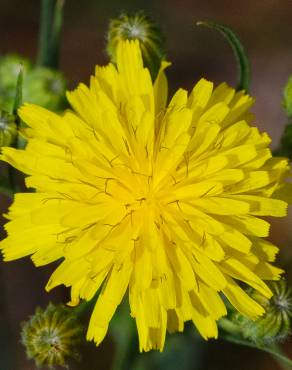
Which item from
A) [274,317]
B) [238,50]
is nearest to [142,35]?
[238,50]

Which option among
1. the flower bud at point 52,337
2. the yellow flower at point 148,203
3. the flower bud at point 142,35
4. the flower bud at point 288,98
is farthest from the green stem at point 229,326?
the flower bud at point 142,35

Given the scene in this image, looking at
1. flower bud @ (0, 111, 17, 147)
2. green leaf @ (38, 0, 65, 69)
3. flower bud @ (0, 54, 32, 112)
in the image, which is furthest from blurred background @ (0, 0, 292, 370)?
flower bud @ (0, 111, 17, 147)

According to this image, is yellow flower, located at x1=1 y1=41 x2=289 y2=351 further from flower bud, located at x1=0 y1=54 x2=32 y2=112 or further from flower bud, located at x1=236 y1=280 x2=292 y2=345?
flower bud, located at x1=0 y1=54 x2=32 y2=112

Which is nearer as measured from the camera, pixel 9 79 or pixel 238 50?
pixel 238 50

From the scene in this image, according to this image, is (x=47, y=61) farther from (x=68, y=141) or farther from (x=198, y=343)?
(x=198, y=343)

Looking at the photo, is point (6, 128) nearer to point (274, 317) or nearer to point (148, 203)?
point (148, 203)

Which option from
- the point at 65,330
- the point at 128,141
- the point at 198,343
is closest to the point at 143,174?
the point at 128,141
